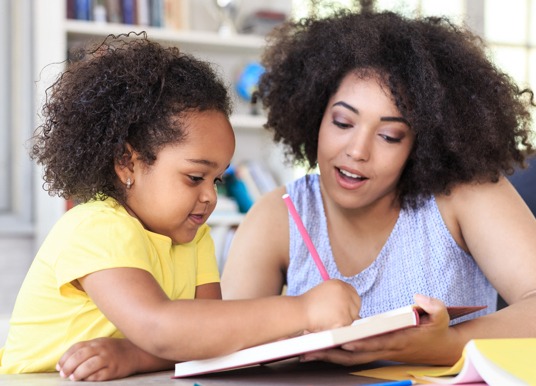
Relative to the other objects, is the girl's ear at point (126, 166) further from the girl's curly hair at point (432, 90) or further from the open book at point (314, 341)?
the girl's curly hair at point (432, 90)

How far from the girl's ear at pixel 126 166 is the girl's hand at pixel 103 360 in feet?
A: 0.80

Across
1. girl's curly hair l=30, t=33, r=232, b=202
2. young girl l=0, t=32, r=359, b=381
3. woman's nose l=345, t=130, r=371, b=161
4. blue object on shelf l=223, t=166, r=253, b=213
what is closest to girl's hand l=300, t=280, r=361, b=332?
young girl l=0, t=32, r=359, b=381

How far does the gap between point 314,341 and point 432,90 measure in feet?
2.59

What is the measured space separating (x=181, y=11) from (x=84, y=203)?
251 cm

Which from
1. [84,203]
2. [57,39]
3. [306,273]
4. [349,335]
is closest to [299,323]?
[349,335]

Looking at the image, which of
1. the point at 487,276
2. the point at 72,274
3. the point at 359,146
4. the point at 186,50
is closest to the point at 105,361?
the point at 72,274

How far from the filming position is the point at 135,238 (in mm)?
1044

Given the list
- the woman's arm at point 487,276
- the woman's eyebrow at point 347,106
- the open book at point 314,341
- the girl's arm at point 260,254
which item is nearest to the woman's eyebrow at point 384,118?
the woman's eyebrow at point 347,106

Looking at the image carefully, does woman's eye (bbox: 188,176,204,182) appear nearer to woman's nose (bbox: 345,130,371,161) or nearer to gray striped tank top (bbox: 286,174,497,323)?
woman's nose (bbox: 345,130,371,161)

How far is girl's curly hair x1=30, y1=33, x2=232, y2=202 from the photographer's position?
3.78 feet

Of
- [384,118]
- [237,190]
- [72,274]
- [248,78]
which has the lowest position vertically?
[237,190]

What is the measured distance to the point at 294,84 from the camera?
5.67 ft

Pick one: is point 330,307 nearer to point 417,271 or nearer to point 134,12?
point 417,271

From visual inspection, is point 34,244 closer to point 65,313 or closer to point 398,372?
point 65,313
